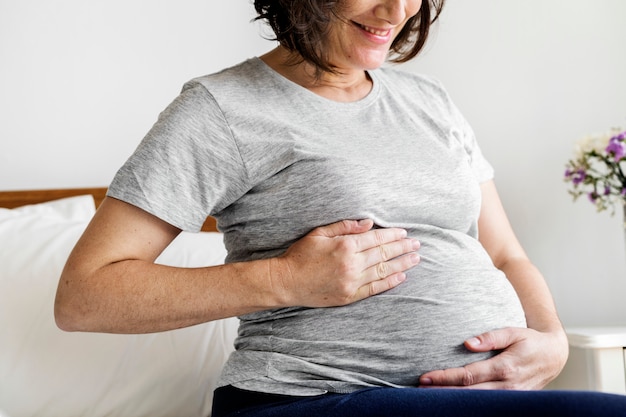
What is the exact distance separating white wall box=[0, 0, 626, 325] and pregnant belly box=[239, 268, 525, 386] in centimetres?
102

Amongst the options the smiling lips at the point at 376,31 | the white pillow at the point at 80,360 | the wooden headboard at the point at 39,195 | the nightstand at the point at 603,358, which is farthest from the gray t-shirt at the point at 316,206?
the wooden headboard at the point at 39,195

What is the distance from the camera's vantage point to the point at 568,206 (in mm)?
1985

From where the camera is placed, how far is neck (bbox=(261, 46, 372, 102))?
3.83ft

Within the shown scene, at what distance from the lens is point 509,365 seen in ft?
3.39

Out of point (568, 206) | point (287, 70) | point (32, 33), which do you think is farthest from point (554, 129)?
point (32, 33)

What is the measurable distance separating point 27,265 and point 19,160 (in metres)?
0.49

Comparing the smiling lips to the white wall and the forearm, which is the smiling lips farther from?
the white wall

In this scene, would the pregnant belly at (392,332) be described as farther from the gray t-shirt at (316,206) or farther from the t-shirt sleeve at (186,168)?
the t-shirt sleeve at (186,168)

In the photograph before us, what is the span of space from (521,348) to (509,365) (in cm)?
4

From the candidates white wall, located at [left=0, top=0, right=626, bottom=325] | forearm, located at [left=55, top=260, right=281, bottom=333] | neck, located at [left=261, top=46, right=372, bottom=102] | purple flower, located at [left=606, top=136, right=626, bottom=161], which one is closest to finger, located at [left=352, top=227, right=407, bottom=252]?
forearm, located at [left=55, top=260, right=281, bottom=333]

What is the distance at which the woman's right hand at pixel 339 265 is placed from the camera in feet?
3.23

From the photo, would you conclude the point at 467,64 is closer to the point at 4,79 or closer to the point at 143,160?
the point at 4,79

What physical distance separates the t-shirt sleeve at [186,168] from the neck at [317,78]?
17cm

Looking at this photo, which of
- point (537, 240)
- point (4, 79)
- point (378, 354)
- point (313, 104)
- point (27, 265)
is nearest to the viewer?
point (378, 354)
